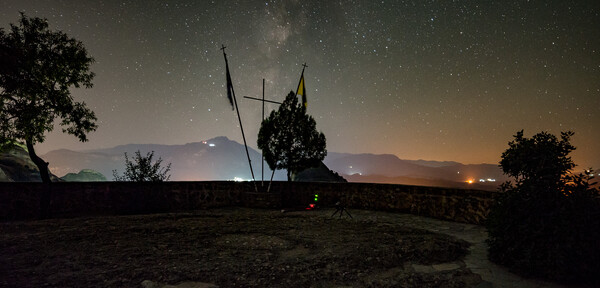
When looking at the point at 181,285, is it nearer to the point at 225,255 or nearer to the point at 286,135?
the point at 225,255

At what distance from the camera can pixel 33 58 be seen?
8.77 metres

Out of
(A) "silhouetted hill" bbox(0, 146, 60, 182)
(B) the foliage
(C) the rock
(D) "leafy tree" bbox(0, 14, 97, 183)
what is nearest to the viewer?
(B) the foliage

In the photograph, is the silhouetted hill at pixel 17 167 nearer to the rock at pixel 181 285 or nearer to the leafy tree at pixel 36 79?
the leafy tree at pixel 36 79

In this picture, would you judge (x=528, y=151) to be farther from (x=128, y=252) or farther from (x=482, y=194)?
(x=128, y=252)

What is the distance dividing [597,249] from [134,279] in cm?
596

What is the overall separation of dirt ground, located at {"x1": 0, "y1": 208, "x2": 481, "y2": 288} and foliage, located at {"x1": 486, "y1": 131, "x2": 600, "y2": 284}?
0.82m

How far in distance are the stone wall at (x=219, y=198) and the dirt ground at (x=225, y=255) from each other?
1.85 meters

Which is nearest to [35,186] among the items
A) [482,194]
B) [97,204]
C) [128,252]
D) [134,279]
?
[97,204]

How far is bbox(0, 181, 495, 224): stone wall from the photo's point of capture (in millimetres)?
8625

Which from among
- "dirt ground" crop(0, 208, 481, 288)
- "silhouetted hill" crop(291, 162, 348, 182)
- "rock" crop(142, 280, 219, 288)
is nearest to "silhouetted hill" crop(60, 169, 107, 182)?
"silhouetted hill" crop(291, 162, 348, 182)

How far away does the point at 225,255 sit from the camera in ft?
15.7

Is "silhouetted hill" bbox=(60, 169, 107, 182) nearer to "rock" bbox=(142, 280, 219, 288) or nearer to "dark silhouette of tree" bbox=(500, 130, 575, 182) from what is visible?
"rock" bbox=(142, 280, 219, 288)

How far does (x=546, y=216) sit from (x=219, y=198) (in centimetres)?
1104

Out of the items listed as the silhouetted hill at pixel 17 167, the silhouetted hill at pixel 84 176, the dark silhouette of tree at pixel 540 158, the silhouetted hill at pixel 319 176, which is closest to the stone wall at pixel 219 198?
the dark silhouette of tree at pixel 540 158
